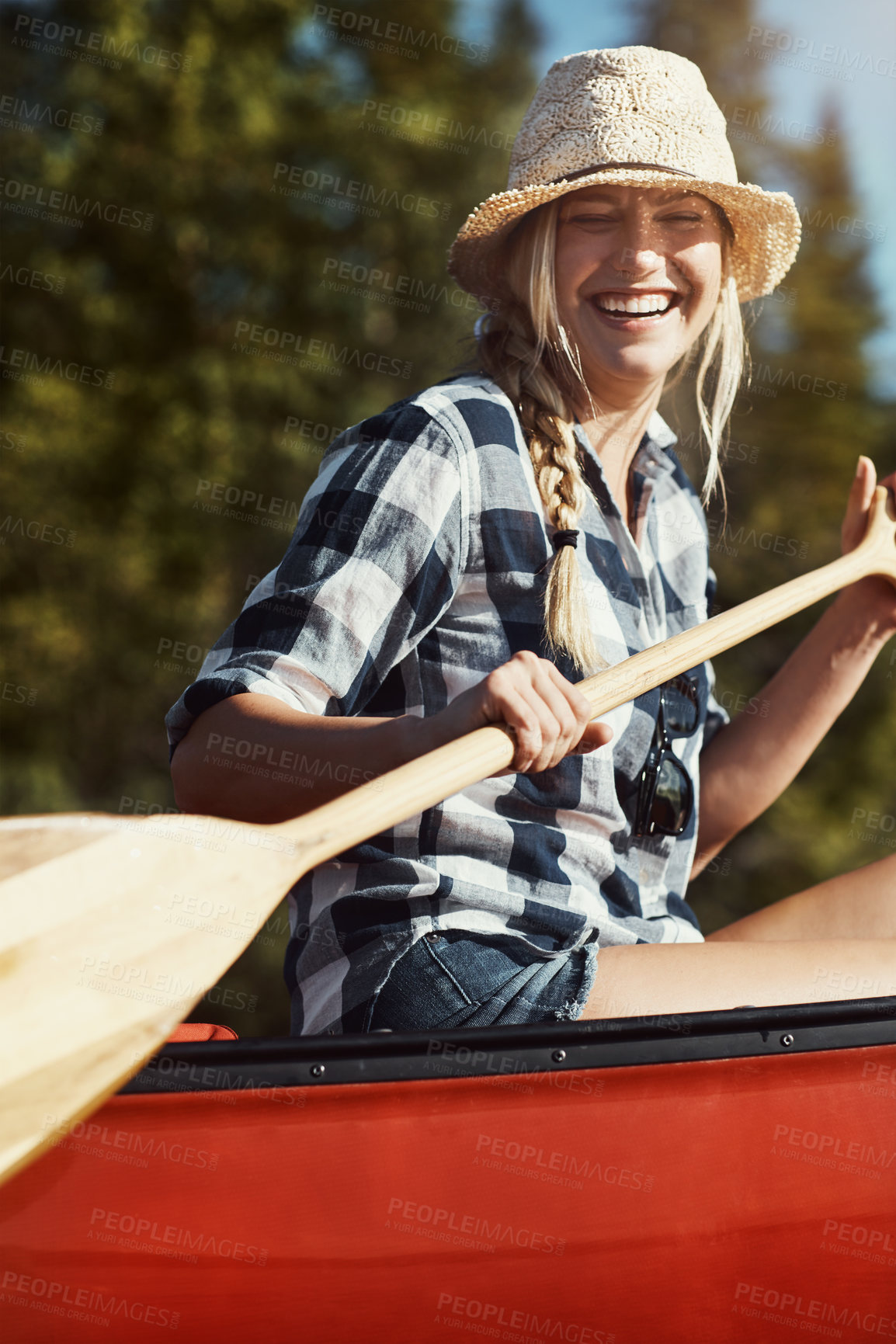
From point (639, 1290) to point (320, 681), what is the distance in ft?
2.31

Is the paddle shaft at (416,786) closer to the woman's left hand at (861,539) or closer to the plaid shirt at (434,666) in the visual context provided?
the plaid shirt at (434,666)

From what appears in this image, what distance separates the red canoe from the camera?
108cm

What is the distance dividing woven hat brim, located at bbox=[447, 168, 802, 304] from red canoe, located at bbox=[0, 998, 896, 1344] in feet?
3.61

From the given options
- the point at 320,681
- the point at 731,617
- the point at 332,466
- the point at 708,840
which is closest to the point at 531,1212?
the point at 320,681

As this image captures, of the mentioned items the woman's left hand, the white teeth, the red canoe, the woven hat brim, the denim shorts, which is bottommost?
the red canoe

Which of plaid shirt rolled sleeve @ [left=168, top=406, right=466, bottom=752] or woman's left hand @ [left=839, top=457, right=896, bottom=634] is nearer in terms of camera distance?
plaid shirt rolled sleeve @ [left=168, top=406, right=466, bottom=752]

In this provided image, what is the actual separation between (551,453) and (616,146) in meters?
0.43

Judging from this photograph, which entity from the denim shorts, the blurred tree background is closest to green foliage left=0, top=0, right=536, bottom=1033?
the blurred tree background

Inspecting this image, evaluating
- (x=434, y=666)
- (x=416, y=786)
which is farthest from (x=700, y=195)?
(x=416, y=786)

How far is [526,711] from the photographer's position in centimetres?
119

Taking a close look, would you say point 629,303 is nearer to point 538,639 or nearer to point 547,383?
point 547,383

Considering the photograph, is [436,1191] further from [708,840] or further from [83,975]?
[708,840]

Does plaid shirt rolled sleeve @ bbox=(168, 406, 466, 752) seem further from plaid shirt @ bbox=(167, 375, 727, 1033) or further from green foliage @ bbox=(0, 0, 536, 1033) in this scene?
green foliage @ bbox=(0, 0, 536, 1033)

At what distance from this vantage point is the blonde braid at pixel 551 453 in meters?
1.49
